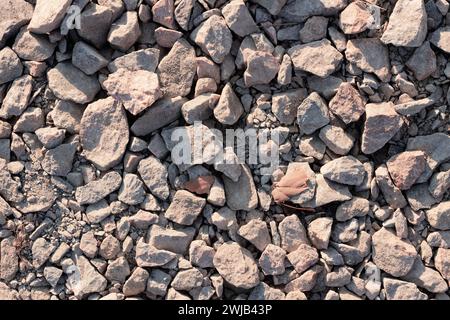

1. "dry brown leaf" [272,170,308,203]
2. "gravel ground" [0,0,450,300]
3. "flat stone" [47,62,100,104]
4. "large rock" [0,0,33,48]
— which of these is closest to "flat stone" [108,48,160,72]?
"gravel ground" [0,0,450,300]

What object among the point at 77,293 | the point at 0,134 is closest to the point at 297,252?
the point at 77,293

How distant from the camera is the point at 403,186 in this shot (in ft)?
11.5

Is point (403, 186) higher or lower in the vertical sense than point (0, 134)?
lower

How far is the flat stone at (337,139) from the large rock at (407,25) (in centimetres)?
67

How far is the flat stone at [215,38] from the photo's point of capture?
3545 millimetres

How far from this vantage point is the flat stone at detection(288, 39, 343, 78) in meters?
3.53

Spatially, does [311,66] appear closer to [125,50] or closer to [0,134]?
[125,50]

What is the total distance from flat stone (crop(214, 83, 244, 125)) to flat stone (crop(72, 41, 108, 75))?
0.84 meters

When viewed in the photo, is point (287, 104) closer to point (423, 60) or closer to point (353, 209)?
point (353, 209)

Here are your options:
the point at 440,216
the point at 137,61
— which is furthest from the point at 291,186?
the point at 137,61

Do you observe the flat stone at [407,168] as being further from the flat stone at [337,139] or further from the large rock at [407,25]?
the large rock at [407,25]

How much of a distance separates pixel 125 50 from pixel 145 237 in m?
1.30

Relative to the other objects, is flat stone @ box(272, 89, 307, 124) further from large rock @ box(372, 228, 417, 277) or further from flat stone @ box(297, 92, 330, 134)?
large rock @ box(372, 228, 417, 277)

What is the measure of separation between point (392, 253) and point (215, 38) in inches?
73.7
